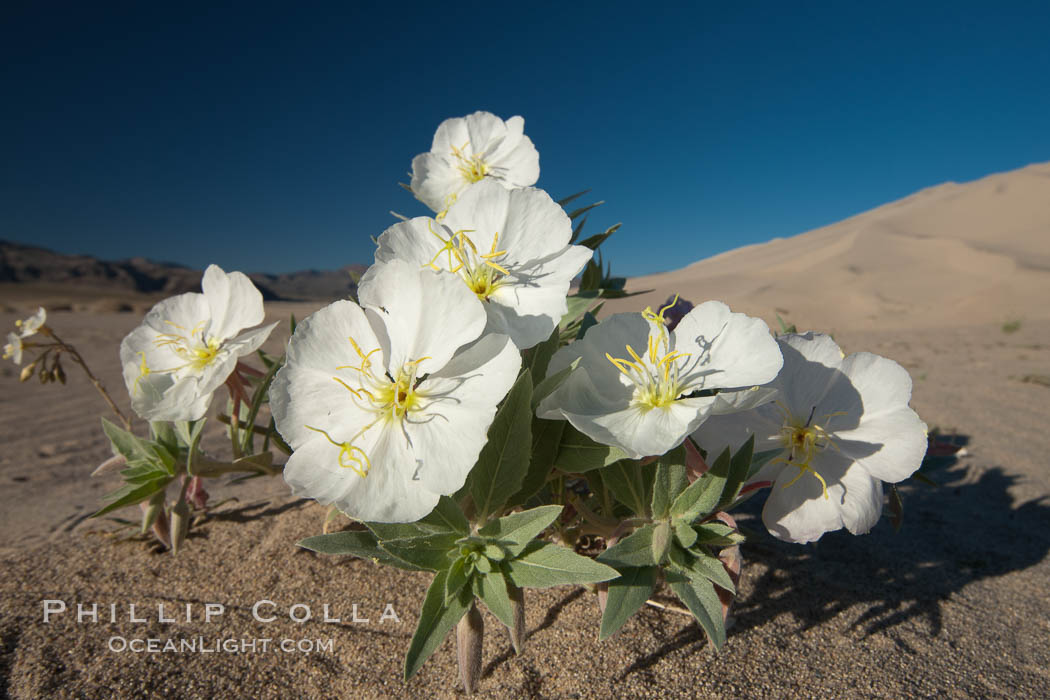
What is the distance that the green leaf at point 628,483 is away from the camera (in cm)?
111

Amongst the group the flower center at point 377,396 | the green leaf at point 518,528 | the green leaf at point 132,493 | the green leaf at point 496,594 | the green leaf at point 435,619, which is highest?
the flower center at point 377,396

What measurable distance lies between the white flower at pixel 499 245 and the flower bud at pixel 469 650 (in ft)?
2.01

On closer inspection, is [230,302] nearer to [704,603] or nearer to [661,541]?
[661,541]

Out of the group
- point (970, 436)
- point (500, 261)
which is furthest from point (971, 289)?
point (500, 261)

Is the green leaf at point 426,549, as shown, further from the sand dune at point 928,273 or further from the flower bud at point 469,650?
the sand dune at point 928,273

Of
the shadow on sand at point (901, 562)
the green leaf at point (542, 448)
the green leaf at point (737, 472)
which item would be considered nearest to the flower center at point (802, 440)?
the green leaf at point (737, 472)

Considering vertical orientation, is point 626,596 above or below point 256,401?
below

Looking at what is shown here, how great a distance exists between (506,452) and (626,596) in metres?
0.33

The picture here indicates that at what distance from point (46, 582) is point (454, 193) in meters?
1.67

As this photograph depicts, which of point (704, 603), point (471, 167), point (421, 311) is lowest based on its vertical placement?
point (704, 603)

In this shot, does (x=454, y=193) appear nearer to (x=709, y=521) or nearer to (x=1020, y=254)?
(x=709, y=521)

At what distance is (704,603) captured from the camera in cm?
100

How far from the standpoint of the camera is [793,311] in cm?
1183

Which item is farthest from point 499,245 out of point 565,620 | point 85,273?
point 85,273
